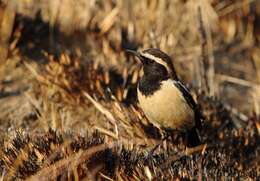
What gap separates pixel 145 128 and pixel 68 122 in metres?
1.07

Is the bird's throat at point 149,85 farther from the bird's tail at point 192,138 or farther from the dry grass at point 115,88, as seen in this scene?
the bird's tail at point 192,138

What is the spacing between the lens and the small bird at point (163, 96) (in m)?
5.91

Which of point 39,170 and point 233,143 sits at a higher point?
point 39,170

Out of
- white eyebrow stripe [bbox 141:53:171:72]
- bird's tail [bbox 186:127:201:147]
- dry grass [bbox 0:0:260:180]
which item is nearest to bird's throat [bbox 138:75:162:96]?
white eyebrow stripe [bbox 141:53:171:72]

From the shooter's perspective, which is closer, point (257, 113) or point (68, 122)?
point (68, 122)

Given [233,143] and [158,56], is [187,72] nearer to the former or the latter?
[233,143]

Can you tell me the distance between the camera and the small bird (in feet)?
19.4

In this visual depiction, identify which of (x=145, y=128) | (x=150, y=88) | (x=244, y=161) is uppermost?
(x=150, y=88)

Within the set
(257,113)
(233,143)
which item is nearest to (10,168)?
(233,143)

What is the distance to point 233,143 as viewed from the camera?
23.1ft

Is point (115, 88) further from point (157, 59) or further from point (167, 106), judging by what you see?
point (167, 106)

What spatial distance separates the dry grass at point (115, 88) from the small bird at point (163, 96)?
0.30m

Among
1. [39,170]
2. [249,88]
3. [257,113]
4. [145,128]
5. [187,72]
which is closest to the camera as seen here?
[39,170]

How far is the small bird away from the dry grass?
30cm
